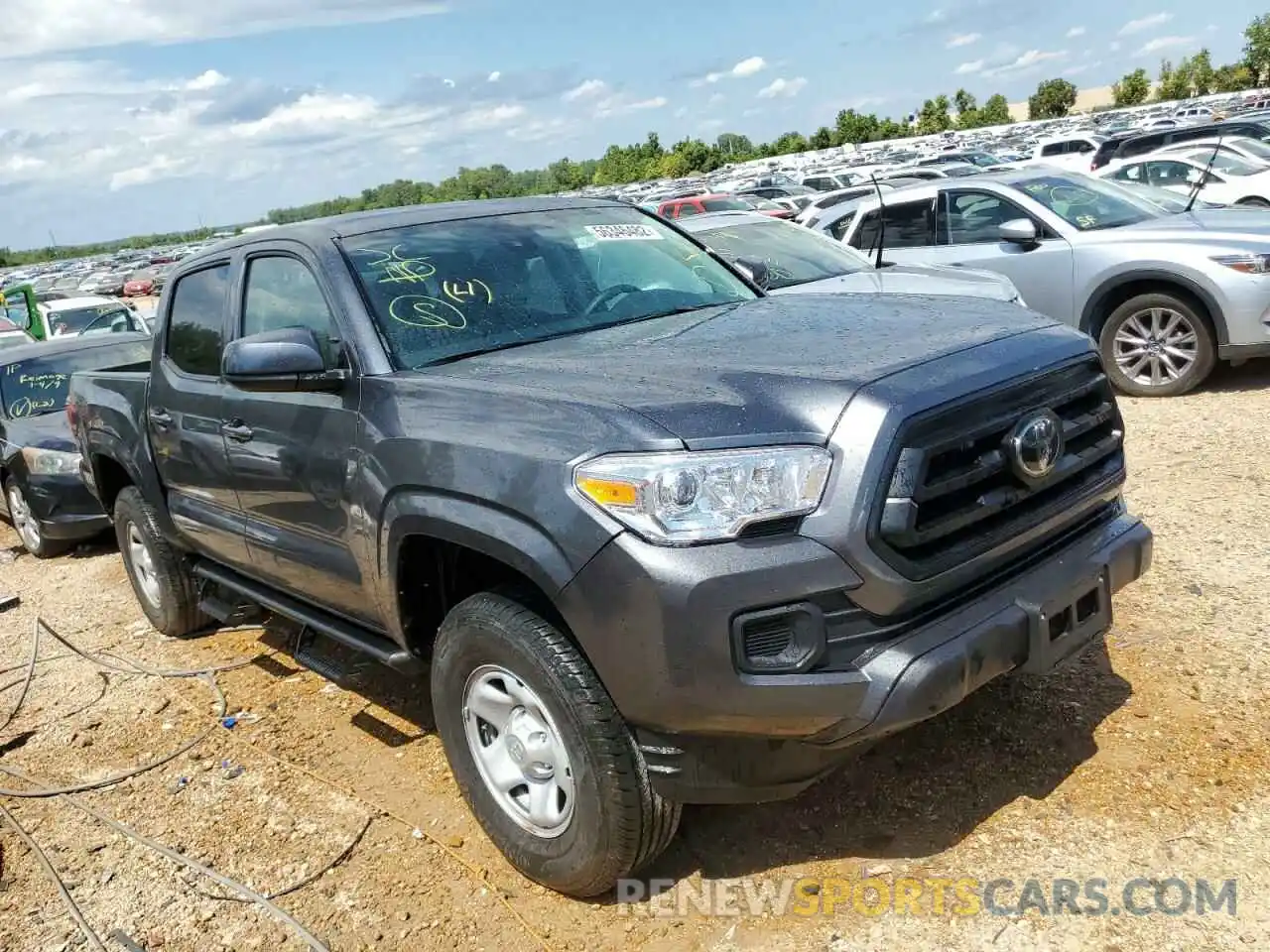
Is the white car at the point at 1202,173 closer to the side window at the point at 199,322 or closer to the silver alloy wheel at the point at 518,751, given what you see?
the side window at the point at 199,322

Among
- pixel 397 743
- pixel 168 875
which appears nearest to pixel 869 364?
pixel 397 743

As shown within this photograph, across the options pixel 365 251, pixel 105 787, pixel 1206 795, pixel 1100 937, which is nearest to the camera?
pixel 1100 937

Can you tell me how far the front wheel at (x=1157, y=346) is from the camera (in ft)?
25.0

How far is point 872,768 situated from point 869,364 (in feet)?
4.95

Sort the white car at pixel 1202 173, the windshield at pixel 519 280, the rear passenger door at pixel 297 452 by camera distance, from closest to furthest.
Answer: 1. the rear passenger door at pixel 297 452
2. the windshield at pixel 519 280
3. the white car at pixel 1202 173

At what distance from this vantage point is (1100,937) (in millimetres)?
2656

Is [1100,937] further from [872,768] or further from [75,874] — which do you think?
[75,874]

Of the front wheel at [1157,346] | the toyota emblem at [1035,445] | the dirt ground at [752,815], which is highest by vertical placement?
the toyota emblem at [1035,445]

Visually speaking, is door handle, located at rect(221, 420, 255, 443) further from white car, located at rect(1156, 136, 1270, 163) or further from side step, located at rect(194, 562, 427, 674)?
white car, located at rect(1156, 136, 1270, 163)

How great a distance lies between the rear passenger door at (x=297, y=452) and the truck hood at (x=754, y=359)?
A: 1.36 feet

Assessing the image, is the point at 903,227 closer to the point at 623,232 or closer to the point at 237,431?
the point at 623,232

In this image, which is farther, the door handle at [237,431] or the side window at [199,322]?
the side window at [199,322]

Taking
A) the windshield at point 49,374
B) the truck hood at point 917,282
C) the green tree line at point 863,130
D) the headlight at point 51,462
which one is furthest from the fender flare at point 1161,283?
the green tree line at point 863,130

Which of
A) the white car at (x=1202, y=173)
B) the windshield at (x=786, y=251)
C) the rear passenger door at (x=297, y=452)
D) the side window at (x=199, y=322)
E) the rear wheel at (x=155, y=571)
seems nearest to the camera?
Result: the rear passenger door at (x=297, y=452)
